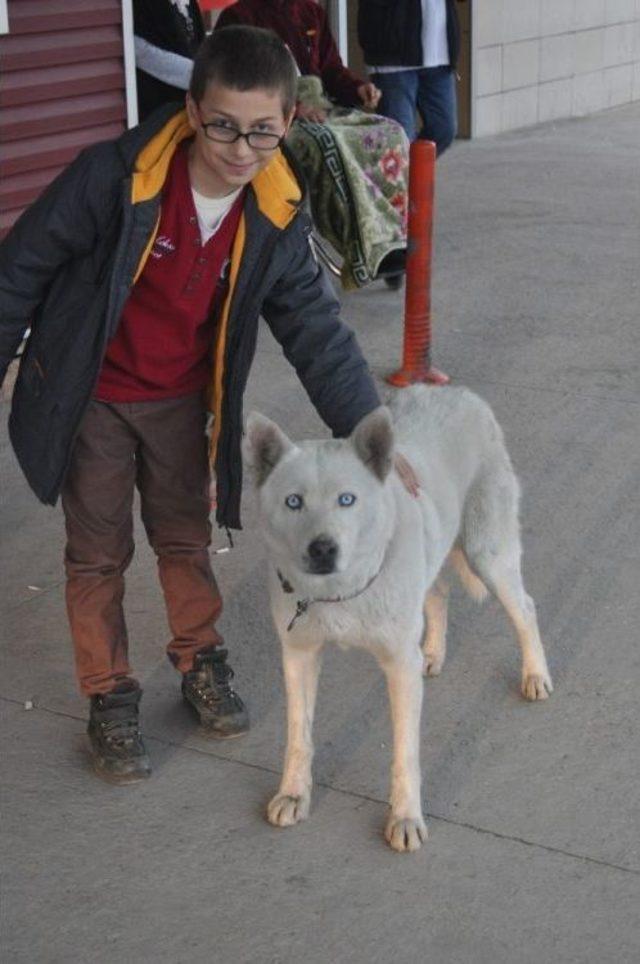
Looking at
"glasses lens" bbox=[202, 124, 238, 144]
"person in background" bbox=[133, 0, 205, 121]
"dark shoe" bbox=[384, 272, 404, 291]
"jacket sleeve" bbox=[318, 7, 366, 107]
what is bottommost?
"dark shoe" bbox=[384, 272, 404, 291]

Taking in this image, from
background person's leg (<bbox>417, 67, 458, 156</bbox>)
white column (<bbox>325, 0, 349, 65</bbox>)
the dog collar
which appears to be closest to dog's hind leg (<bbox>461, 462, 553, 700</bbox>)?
the dog collar

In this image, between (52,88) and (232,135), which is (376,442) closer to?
(232,135)

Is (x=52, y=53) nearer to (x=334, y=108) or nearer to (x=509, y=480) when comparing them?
(x=334, y=108)

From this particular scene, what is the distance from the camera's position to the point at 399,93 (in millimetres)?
8992

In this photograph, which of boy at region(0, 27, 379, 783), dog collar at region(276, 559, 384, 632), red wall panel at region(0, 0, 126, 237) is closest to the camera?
dog collar at region(276, 559, 384, 632)

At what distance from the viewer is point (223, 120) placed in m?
3.49

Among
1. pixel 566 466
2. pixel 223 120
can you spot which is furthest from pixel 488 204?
pixel 223 120

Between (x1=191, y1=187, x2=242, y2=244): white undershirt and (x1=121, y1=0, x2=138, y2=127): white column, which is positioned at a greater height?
(x1=191, y1=187, x2=242, y2=244): white undershirt

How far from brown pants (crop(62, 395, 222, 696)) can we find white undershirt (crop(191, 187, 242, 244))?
0.47 meters

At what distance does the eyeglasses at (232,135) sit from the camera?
137 inches

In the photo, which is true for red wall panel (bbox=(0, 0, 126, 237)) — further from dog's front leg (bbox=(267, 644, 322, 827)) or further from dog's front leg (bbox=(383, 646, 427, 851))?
dog's front leg (bbox=(383, 646, 427, 851))

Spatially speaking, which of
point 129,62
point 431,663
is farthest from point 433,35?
point 431,663

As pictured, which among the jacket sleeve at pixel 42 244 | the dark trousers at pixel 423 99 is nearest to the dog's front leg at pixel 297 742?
the jacket sleeve at pixel 42 244

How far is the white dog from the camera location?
10.8 feet
